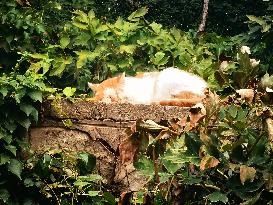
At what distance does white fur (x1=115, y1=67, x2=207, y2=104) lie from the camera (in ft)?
11.0

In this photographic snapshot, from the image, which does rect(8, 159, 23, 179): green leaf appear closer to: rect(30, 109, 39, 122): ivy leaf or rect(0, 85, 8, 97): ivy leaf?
rect(30, 109, 39, 122): ivy leaf

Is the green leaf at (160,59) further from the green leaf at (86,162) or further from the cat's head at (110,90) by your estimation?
the green leaf at (86,162)

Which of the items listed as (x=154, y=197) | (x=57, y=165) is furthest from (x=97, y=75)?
(x=154, y=197)

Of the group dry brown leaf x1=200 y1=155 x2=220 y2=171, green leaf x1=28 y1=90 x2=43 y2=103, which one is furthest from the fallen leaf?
green leaf x1=28 y1=90 x2=43 y2=103

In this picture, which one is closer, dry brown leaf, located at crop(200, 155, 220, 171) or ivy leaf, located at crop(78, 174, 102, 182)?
dry brown leaf, located at crop(200, 155, 220, 171)

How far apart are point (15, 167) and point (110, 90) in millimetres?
935

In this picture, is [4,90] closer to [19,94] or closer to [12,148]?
[19,94]

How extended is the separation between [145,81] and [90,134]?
680mm

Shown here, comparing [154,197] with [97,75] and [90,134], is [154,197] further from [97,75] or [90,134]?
[97,75]

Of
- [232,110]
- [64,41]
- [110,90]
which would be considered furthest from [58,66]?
[232,110]

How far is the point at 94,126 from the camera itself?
3010 mm

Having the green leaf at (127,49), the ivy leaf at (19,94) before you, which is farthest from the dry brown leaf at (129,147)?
the green leaf at (127,49)

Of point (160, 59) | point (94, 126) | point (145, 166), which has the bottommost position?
point (145, 166)

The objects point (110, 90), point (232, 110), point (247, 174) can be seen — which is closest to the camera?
point (247, 174)
